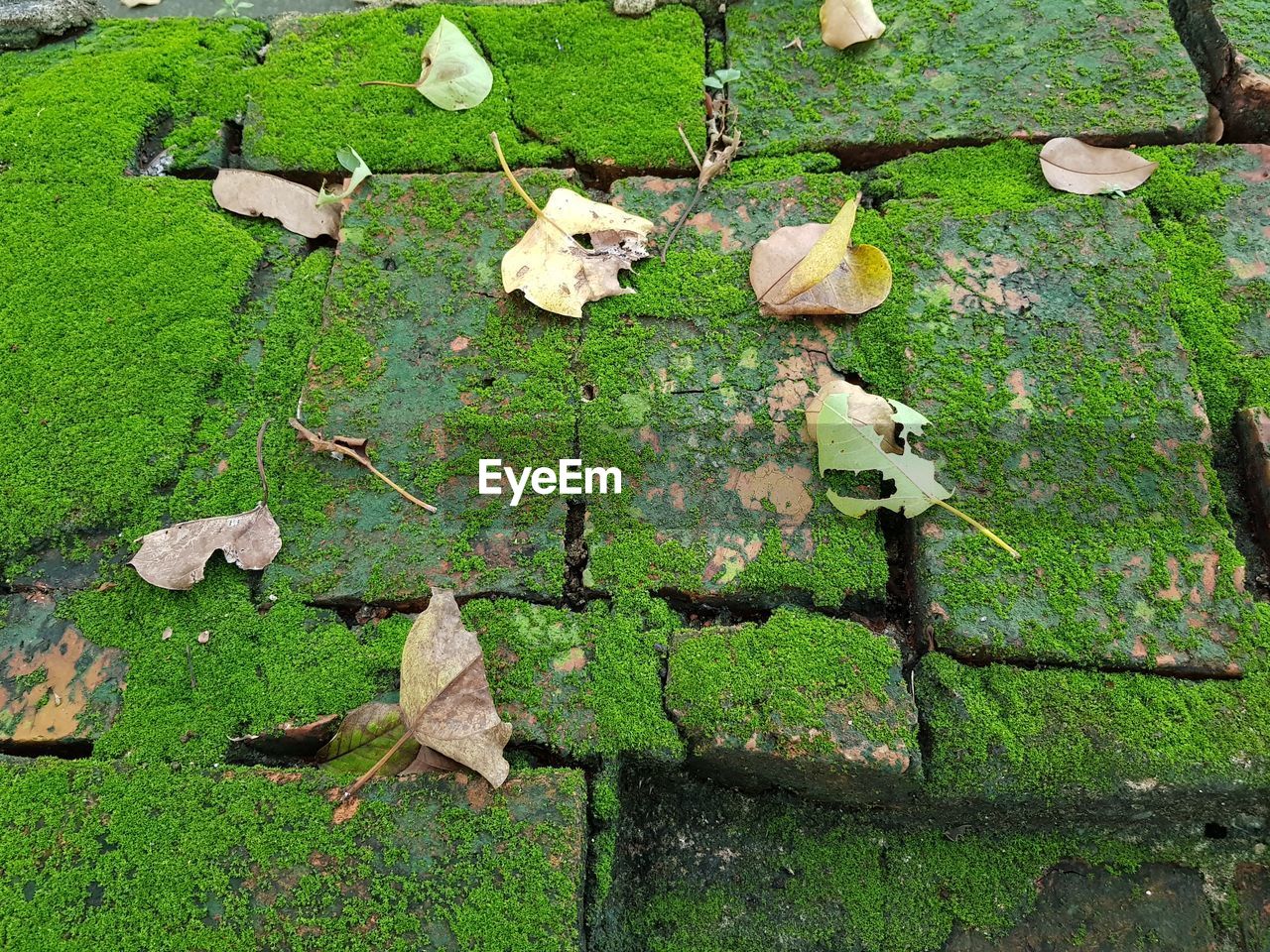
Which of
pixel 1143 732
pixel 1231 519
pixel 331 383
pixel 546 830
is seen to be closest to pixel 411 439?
pixel 331 383

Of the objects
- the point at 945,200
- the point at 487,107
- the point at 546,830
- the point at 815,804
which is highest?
the point at 487,107

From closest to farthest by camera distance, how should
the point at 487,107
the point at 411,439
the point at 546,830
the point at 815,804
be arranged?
the point at 546,830 < the point at 815,804 < the point at 411,439 < the point at 487,107

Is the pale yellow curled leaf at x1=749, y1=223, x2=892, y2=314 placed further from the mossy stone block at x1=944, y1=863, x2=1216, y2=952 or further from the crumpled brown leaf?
the mossy stone block at x1=944, y1=863, x2=1216, y2=952

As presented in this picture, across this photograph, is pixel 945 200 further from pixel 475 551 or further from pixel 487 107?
pixel 475 551

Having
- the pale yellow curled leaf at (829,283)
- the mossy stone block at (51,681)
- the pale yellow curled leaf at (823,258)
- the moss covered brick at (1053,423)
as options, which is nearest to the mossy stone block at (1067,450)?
the moss covered brick at (1053,423)

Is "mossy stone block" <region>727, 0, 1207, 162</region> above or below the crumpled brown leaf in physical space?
above

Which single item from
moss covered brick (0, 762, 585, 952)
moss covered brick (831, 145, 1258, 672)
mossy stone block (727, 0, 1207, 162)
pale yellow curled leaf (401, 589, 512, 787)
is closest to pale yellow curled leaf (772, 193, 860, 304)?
moss covered brick (831, 145, 1258, 672)
